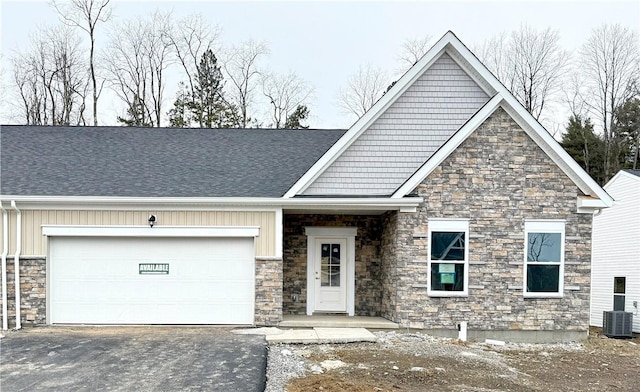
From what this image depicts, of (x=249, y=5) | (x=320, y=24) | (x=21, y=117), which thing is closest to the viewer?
(x=249, y=5)

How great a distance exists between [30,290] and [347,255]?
7183 mm

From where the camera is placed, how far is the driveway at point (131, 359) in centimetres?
762

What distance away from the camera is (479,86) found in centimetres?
1322

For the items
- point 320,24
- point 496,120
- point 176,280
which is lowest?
point 176,280

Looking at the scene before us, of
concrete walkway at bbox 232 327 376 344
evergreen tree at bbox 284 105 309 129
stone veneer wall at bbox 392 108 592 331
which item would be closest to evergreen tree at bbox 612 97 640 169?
evergreen tree at bbox 284 105 309 129

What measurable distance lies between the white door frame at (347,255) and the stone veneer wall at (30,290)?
19.5 feet

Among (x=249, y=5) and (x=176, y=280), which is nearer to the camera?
(x=176, y=280)

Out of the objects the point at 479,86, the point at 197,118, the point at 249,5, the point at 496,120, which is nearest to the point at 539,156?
the point at 496,120

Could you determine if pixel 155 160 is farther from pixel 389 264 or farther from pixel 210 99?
pixel 210 99

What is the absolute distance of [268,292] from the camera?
478 inches

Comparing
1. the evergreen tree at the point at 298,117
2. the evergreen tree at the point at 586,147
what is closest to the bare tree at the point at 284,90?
the evergreen tree at the point at 298,117

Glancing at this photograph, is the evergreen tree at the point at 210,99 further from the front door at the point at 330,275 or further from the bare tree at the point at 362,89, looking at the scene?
the front door at the point at 330,275

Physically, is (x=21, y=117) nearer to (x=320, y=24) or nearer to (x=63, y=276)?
(x=320, y=24)

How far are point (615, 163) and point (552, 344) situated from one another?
21706mm
